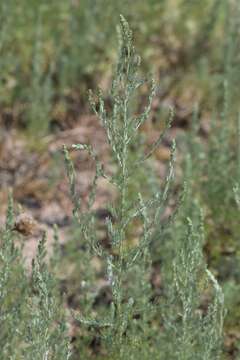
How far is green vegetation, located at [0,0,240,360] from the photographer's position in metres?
2.96

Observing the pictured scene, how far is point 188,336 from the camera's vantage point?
127 inches

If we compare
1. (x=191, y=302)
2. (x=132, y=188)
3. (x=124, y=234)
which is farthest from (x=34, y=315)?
(x=132, y=188)

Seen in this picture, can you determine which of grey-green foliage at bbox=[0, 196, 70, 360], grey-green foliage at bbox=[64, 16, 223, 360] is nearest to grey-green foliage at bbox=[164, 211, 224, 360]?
grey-green foliage at bbox=[64, 16, 223, 360]

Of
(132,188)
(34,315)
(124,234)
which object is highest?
(132,188)

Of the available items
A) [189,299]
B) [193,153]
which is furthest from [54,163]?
[189,299]

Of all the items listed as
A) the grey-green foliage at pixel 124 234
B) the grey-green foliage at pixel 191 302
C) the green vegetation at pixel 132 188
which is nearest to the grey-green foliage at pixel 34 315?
the green vegetation at pixel 132 188

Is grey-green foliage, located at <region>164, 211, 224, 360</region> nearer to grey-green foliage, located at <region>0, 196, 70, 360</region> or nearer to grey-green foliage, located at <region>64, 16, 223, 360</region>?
grey-green foliage, located at <region>64, 16, 223, 360</region>

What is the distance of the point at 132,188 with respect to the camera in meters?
4.79

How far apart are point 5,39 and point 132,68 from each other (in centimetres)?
261

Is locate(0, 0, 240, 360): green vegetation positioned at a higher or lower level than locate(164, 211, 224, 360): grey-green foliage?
higher

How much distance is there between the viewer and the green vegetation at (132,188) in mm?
2963

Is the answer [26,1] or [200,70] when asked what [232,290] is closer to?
[200,70]

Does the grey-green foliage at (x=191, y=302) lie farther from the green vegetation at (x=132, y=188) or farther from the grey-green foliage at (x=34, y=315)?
the grey-green foliage at (x=34, y=315)

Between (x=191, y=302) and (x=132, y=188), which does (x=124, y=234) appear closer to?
(x=191, y=302)
